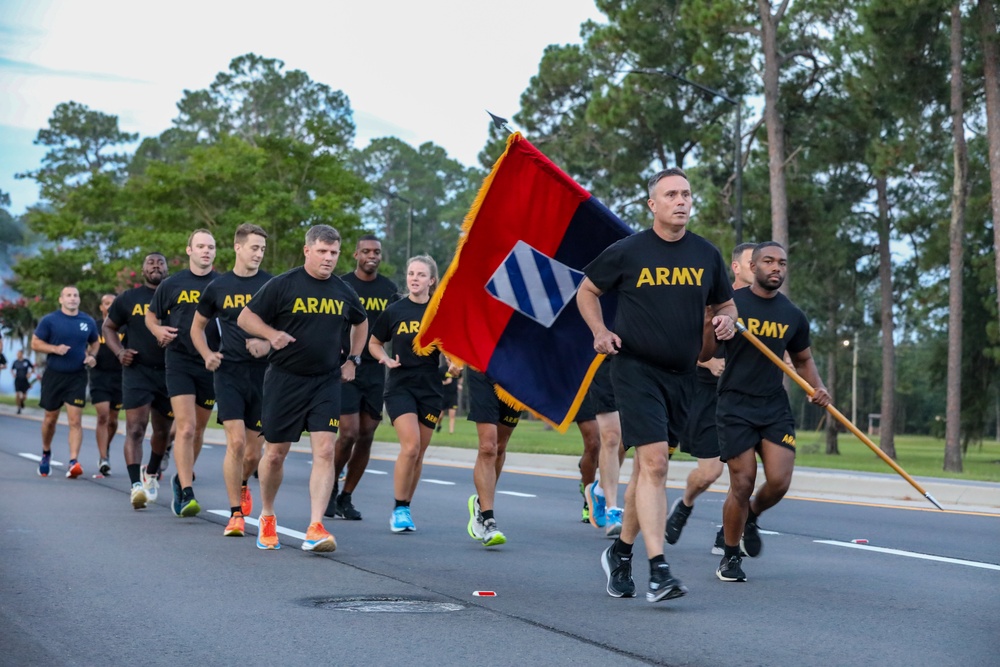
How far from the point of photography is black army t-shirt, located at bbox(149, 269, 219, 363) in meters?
11.6

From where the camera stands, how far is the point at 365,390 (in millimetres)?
12172

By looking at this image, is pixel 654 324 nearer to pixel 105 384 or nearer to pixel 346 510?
pixel 346 510

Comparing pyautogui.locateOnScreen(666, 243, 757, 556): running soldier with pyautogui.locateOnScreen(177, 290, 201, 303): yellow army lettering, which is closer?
pyautogui.locateOnScreen(666, 243, 757, 556): running soldier

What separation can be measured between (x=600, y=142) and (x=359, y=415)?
3645cm

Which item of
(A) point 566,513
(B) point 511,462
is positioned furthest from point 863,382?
(A) point 566,513

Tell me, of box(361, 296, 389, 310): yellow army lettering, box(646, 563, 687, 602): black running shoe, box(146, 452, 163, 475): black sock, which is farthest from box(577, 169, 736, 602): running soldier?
box(146, 452, 163, 475): black sock

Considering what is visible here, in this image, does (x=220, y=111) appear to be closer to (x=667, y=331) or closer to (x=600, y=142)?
(x=600, y=142)

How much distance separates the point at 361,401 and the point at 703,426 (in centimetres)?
330

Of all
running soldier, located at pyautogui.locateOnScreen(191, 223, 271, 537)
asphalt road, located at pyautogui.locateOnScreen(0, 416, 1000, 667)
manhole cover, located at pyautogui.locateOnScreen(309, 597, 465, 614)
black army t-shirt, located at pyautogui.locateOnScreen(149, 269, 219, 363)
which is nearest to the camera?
asphalt road, located at pyautogui.locateOnScreen(0, 416, 1000, 667)

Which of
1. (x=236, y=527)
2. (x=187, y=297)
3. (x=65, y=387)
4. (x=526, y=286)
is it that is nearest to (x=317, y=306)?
(x=526, y=286)

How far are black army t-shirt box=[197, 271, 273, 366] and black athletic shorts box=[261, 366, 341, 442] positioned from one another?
0.97 meters

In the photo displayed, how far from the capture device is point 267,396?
965cm

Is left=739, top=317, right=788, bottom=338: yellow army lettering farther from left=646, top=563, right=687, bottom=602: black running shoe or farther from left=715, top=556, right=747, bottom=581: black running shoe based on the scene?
left=646, top=563, right=687, bottom=602: black running shoe

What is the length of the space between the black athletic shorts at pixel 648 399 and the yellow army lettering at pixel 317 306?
2579mm
